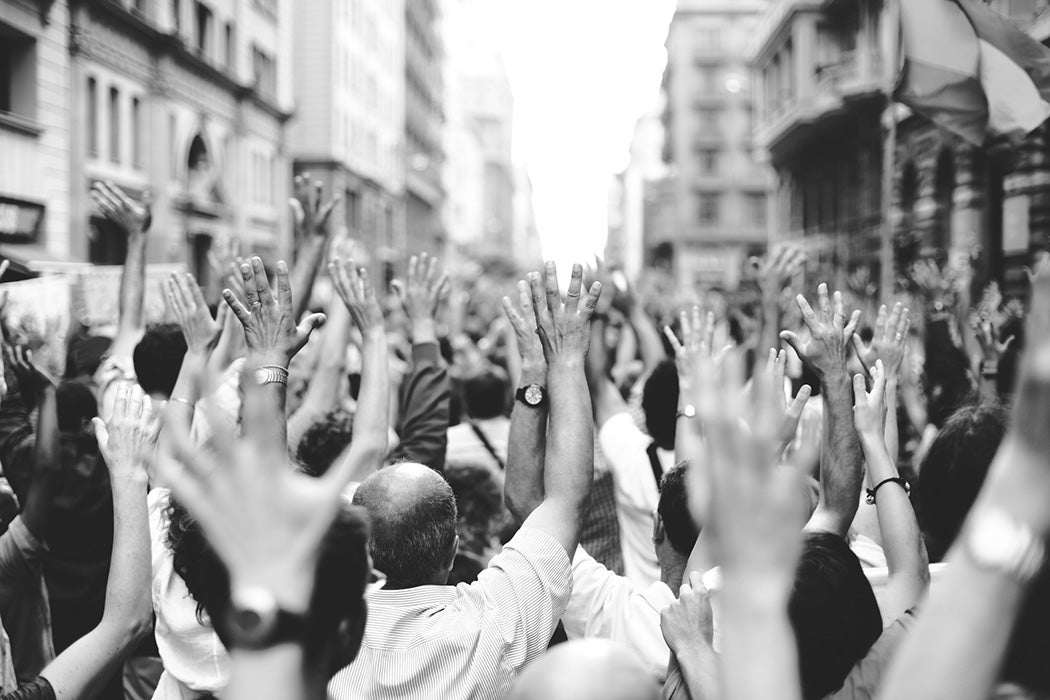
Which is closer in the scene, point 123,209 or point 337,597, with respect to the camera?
point 337,597

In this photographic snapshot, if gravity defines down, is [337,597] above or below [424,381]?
below

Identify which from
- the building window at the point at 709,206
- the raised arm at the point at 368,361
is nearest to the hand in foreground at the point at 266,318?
the raised arm at the point at 368,361

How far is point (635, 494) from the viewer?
15.2ft

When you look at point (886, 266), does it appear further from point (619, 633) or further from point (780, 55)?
point (780, 55)

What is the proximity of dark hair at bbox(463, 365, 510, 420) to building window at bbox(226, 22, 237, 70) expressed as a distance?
27.9m

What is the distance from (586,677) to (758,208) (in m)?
70.6

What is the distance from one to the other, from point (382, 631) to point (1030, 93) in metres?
6.32

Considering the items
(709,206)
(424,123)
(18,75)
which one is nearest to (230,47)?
(18,75)

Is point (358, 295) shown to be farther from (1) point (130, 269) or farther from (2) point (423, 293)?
(1) point (130, 269)

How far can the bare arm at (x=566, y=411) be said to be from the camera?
296cm

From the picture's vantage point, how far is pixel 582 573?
3295mm

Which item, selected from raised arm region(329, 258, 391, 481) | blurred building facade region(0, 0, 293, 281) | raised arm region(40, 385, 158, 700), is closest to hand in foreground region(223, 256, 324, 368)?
raised arm region(329, 258, 391, 481)

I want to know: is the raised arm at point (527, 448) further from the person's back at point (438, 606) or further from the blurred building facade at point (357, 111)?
the blurred building facade at point (357, 111)

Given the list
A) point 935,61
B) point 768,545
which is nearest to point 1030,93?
point 935,61
